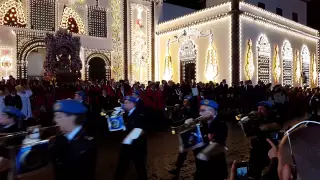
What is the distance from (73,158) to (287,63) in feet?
89.6

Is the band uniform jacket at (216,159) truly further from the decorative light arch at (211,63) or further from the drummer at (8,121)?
the decorative light arch at (211,63)

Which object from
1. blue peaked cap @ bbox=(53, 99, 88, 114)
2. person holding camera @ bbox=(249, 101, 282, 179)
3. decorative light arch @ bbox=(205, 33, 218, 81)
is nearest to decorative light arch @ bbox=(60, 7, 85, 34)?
decorative light arch @ bbox=(205, 33, 218, 81)

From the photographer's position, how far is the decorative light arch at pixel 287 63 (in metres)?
27.5

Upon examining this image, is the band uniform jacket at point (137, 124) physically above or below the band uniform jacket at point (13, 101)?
below

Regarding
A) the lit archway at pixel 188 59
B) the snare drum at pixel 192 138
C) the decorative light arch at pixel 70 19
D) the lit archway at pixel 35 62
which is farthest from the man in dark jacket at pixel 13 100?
the lit archway at pixel 188 59

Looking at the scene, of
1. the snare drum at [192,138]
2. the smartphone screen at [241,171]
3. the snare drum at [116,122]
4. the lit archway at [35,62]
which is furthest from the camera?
the lit archway at [35,62]

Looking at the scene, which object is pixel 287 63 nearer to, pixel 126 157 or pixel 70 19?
pixel 70 19

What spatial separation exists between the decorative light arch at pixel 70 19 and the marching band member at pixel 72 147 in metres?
19.6

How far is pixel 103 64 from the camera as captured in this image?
24.7 m

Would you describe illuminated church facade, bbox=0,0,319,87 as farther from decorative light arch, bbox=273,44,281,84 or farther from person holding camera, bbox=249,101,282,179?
person holding camera, bbox=249,101,282,179

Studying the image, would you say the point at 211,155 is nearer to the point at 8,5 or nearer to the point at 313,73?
the point at 8,5

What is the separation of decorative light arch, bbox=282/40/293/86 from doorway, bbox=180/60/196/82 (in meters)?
7.82

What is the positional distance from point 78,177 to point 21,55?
18640mm

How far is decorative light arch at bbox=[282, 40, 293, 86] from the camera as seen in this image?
27.5 metres
